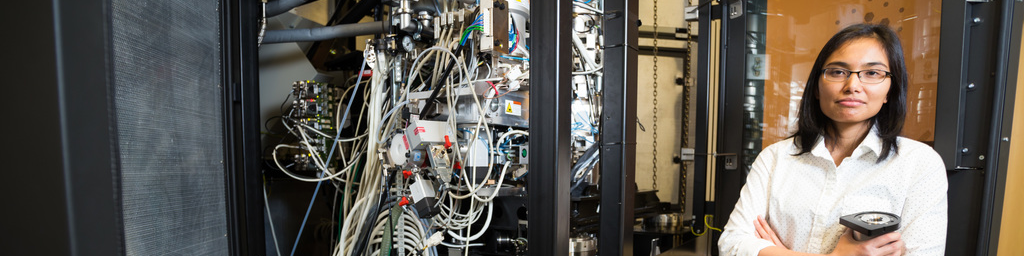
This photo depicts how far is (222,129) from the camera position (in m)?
1.10

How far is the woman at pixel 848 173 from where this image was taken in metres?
1.00

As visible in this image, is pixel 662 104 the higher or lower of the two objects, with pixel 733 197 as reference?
higher

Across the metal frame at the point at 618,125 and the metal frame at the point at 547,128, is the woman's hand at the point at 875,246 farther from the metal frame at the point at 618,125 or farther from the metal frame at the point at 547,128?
the metal frame at the point at 618,125

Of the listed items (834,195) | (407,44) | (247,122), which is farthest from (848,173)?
(247,122)

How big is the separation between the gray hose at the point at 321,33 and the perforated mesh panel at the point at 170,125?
1014mm

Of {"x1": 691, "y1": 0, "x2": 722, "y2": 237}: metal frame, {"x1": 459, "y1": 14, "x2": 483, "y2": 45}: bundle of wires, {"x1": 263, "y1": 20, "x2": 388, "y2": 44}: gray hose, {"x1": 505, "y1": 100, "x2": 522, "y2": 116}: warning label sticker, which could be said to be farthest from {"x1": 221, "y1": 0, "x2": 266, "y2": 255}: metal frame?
{"x1": 691, "y1": 0, "x2": 722, "y2": 237}: metal frame

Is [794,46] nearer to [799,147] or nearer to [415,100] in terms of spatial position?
[799,147]

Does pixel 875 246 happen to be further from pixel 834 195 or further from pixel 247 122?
pixel 247 122

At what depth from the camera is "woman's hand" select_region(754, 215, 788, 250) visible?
1145mm

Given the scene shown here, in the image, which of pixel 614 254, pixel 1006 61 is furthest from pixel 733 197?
pixel 1006 61

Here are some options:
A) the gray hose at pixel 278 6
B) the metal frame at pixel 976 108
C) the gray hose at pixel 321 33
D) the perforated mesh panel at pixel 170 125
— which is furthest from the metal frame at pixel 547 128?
the metal frame at pixel 976 108

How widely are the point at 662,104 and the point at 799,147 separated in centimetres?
246

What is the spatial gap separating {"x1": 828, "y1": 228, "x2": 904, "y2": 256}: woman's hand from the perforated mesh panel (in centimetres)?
142

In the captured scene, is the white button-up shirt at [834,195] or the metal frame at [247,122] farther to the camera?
the metal frame at [247,122]
